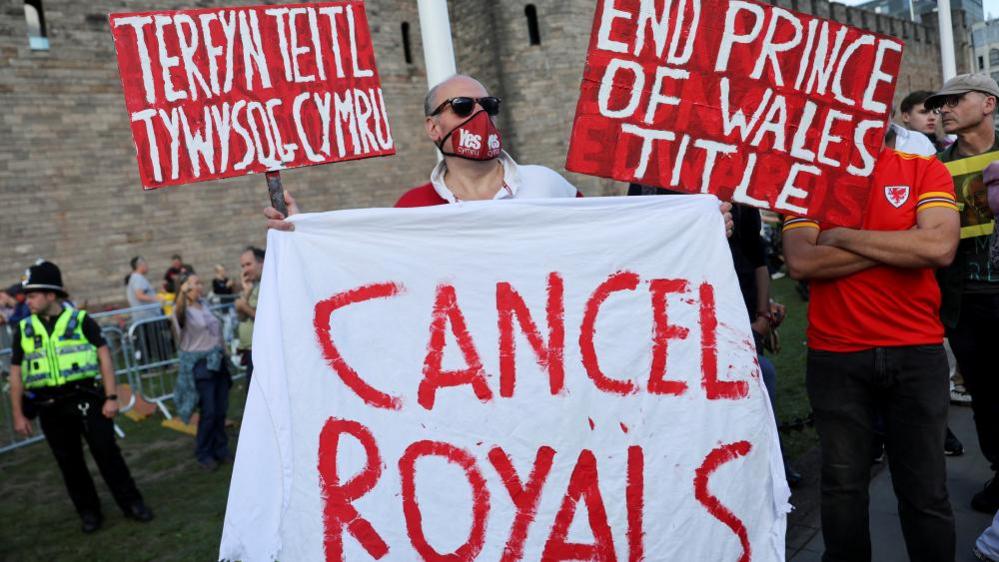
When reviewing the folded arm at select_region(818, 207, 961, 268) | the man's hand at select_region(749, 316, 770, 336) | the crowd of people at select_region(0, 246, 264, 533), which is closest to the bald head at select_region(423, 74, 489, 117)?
the folded arm at select_region(818, 207, 961, 268)

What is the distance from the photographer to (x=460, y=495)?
2.00 meters

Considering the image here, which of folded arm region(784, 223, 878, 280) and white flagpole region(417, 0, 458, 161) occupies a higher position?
white flagpole region(417, 0, 458, 161)

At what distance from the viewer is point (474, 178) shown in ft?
7.77

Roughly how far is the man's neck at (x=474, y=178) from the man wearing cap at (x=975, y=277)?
6.41ft

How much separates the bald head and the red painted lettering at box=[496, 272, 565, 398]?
607mm

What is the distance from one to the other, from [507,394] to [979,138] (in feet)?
7.89

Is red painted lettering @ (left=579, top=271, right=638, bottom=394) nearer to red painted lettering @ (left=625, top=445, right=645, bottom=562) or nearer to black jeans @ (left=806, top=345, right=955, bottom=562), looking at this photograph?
Answer: red painted lettering @ (left=625, top=445, right=645, bottom=562)

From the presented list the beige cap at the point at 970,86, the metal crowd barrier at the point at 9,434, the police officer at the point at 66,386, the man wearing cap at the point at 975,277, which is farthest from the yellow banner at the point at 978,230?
the metal crowd barrier at the point at 9,434

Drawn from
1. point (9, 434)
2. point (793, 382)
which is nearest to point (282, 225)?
point (793, 382)

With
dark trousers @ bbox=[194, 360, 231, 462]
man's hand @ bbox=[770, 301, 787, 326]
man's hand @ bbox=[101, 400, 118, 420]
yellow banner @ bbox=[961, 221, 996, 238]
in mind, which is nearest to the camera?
yellow banner @ bbox=[961, 221, 996, 238]

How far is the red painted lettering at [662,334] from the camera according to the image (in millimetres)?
2113

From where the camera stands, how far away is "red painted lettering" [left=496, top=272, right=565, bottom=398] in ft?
6.75

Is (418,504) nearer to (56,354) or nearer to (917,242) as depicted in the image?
(917,242)

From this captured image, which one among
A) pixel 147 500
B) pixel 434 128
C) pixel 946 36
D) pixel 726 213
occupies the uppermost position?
pixel 946 36
